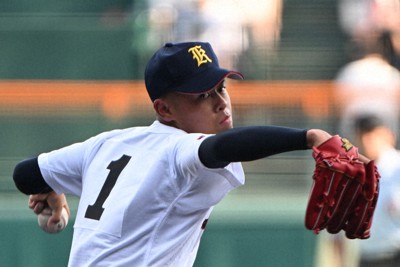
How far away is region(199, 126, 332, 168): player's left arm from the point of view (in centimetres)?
338

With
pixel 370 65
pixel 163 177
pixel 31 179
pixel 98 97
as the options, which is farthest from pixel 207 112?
pixel 98 97

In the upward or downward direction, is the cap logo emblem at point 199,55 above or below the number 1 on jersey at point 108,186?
above

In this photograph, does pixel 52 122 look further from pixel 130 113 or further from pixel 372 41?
pixel 372 41

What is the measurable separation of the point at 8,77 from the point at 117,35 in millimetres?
898

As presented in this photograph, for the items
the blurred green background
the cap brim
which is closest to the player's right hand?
the cap brim

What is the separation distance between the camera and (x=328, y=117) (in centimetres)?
863

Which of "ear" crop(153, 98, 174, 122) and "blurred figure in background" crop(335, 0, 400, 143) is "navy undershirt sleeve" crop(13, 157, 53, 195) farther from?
"blurred figure in background" crop(335, 0, 400, 143)

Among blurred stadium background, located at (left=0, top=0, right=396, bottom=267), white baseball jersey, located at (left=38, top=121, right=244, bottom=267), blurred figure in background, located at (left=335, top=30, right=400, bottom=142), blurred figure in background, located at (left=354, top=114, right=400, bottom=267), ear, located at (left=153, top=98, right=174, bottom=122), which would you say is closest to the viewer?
white baseball jersey, located at (left=38, top=121, right=244, bottom=267)

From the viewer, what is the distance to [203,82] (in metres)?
4.01

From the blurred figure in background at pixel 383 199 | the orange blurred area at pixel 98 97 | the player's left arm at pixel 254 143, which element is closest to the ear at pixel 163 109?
the player's left arm at pixel 254 143

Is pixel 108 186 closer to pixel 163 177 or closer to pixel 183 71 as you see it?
pixel 163 177

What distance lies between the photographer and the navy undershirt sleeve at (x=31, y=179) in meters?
4.53

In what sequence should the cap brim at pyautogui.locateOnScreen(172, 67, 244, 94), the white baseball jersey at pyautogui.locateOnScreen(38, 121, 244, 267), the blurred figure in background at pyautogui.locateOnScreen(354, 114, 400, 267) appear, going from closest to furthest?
the white baseball jersey at pyautogui.locateOnScreen(38, 121, 244, 267) → the cap brim at pyautogui.locateOnScreen(172, 67, 244, 94) → the blurred figure in background at pyautogui.locateOnScreen(354, 114, 400, 267)

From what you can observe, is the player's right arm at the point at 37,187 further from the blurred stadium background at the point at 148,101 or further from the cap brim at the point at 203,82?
the blurred stadium background at the point at 148,101
